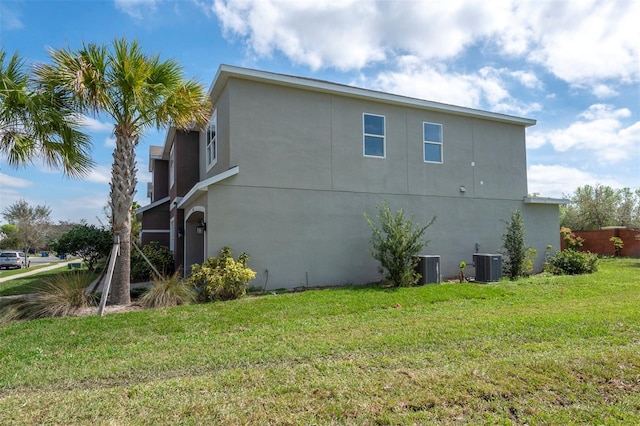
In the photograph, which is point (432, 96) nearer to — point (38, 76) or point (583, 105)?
point (583, 105)

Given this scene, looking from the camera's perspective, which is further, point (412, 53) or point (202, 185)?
point (412, 53)

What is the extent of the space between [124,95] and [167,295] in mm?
4779

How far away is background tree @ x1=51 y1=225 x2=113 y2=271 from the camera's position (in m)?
16.3

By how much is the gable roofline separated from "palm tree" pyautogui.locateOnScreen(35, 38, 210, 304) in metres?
1.81

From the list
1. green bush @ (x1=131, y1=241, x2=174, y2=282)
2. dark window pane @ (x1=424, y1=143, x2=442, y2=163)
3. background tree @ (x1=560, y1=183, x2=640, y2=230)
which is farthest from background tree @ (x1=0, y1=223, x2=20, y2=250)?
background tree @ (x1=560, y1=183, x2=640, y2=230)

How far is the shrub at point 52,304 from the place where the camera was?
7711 mm

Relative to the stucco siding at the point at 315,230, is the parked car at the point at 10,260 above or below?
below

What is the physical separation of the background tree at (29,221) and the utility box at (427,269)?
122 ft

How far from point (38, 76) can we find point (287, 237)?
7.11m

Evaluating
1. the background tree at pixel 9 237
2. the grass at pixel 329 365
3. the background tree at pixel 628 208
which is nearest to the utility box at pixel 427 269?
the grass at pixel 329 365

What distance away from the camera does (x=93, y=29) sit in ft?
27.6

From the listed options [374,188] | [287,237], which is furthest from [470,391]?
[374,188]

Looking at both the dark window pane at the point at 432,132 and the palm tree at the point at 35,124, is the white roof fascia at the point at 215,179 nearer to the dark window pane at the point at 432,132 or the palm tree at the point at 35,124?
the palm tree at the point at 35,124

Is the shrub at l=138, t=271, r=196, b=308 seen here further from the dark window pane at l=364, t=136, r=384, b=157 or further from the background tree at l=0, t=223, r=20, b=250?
the background tree at l=0, t=223, r=20, b=250
